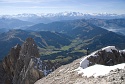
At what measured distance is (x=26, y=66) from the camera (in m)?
68.7

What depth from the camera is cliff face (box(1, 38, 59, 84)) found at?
57000 millimetres

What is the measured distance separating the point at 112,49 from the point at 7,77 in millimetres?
61741

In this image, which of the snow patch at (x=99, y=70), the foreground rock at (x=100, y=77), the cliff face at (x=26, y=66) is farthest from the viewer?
the cliff face at (x=26, y=66)

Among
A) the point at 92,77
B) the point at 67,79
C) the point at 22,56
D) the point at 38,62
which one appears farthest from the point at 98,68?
the point at 22,56

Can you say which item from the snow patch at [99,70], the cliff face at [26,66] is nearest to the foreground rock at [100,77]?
the snow patch at [99,70]

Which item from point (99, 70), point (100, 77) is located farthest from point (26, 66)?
point (100, 77)

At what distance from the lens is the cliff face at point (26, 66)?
57.0 metres

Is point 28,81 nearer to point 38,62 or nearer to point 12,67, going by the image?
point 38,62

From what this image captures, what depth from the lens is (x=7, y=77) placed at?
300ft

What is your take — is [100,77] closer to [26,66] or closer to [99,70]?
[99,70]

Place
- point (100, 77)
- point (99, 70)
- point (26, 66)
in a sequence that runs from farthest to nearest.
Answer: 1. point (26, 66)
2. point (99, 70)
3. point (100, 77)

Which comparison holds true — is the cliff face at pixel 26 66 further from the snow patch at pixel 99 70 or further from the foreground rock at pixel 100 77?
the snow patch at pixel 99 70

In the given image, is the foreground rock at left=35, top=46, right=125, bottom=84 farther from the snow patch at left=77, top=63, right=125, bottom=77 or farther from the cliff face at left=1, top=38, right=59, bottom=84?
the cliff face at left=1, top=38, right=59, bottom=84

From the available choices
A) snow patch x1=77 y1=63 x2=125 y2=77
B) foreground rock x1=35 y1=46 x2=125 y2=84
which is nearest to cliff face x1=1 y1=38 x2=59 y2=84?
foreground rock x1=35 y1=46 x2=125 y2=84
